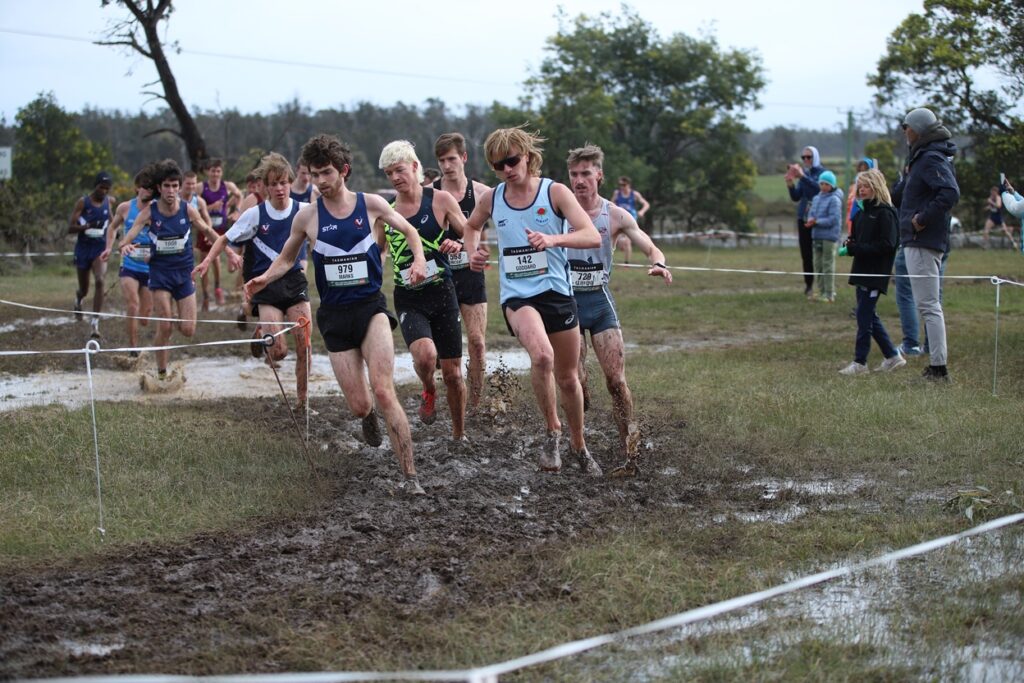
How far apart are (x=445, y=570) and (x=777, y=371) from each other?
6.66 meters

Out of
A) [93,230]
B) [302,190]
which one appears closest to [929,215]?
[302,190]

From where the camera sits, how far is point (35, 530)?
20.3ft

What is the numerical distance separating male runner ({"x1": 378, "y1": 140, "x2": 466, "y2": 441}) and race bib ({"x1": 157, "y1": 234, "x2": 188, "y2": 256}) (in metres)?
3.64

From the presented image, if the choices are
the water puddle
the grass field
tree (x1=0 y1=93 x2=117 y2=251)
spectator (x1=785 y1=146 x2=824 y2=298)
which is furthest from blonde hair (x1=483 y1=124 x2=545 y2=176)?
tree (x1=0 y1=93 x2=117 y2=251)

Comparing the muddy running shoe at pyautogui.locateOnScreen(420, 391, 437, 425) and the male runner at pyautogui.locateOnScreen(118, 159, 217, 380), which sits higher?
the male runner at pyautogui.locateOnScreen(118, 159, 217, 380)

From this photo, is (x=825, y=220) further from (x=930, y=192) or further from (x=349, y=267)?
(x=349, y=267)

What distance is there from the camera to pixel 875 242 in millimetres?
11203

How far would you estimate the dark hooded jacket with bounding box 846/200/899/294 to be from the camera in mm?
11156

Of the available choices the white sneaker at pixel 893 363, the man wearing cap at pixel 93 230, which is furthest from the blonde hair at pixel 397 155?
the man wearing cap at pixel 93 230

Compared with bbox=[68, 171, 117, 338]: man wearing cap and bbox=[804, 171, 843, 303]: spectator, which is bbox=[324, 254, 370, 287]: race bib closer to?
A: bbox=[68, 171, 117, 338]: man wearing cap

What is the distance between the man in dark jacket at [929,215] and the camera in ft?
33.6

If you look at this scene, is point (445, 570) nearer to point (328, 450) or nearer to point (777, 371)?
point (328, 450)

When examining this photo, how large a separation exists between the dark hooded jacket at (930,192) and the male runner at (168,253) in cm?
684

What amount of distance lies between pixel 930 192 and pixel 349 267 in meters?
5.99
